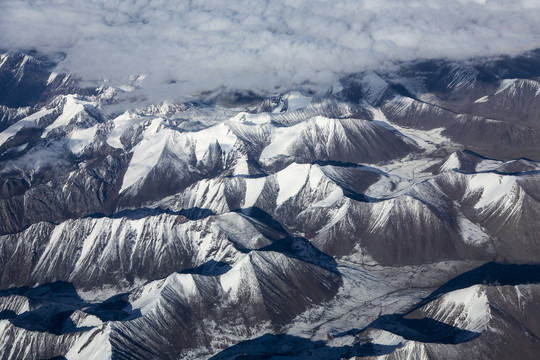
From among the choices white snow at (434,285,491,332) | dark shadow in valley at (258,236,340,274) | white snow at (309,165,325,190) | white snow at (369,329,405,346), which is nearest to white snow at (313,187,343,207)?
white snow at (309,165,325,190)

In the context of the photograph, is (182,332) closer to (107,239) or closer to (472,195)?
(107,239)

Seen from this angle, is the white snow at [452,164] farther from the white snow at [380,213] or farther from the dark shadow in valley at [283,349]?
the dark shadow in valley at [283,349]

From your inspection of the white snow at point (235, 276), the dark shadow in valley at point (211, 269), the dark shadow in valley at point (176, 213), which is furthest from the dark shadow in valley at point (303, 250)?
the dark shadow in valley at point (176, 213)

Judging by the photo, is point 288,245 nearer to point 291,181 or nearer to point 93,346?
point 291,181

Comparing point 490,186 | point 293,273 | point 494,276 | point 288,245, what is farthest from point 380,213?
point 293,273

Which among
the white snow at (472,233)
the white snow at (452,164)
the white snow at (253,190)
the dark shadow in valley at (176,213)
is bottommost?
the dark shadow in valley at (176,213)

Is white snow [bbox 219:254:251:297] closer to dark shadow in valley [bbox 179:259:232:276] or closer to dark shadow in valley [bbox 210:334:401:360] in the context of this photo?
dark shadow in valley [bbox 179:259:232:276]
